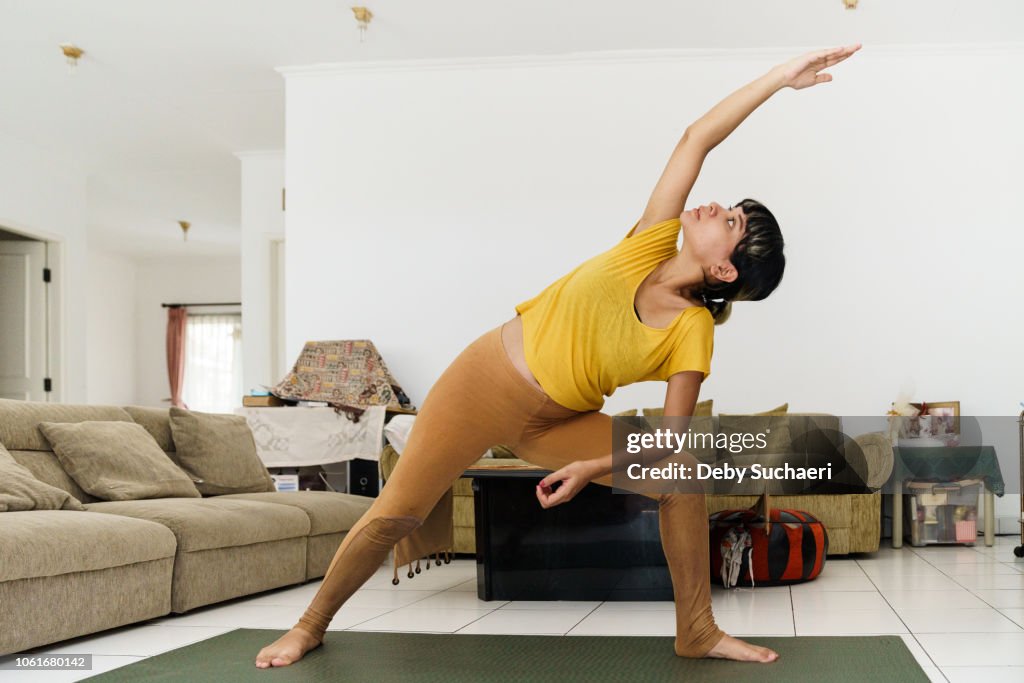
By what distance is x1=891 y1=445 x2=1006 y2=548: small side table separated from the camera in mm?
6145

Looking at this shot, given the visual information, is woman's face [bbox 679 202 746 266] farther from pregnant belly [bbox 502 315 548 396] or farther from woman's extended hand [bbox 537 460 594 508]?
woman's extended hand [bbox 537 460 594 508]

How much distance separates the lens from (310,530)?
182 inches

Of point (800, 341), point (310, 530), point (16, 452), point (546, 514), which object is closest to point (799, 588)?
point (546, 514)

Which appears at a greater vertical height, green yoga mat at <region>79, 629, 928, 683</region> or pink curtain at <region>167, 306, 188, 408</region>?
pink curtain at <region>167, 306, 188, 408</region>

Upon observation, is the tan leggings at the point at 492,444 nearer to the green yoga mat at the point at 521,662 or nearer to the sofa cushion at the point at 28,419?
the green yoga mat at the point at 521,662

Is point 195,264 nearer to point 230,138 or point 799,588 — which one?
point 230,138

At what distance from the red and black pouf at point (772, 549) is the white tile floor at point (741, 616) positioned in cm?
7

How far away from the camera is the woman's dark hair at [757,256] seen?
8.40ft

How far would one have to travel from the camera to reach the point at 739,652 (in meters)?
2.72

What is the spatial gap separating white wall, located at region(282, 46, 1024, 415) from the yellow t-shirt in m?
4.12

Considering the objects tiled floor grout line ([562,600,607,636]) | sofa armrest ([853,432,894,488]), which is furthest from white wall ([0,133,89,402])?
sofa armrest ([853,432,894,488])

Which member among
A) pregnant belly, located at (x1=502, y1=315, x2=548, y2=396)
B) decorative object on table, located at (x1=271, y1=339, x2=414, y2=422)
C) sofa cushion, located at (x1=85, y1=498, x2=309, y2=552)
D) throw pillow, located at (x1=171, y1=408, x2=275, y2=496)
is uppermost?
pregnant belly, located at (x1=502, y1=315, x2=548, y2=396)

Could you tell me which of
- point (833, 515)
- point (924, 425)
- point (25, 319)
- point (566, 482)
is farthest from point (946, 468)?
point (25, 319)

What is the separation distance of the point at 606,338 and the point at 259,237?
6.87 meters
